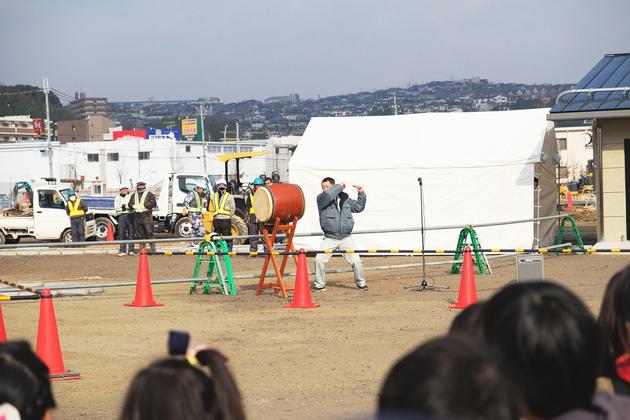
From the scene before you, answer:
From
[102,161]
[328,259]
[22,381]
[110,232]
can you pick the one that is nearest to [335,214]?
[328,259]

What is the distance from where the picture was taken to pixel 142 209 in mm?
27000

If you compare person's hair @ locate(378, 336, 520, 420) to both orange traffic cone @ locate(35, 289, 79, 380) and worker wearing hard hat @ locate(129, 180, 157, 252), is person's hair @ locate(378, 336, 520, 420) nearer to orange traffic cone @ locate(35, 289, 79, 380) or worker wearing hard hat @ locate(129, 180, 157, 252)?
orange traffic cone @ locate(35, 289, 79, 380)

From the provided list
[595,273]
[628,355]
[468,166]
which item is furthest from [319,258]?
[628,355]

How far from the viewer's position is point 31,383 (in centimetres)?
298

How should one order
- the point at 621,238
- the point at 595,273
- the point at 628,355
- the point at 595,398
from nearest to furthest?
the point at 595,398, the point at 628,355, the point at 595,273, the point at 621,238

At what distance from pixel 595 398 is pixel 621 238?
21044mm

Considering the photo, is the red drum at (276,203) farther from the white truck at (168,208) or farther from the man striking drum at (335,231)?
the white truck at (168,208)

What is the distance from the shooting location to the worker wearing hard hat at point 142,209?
88.6ft

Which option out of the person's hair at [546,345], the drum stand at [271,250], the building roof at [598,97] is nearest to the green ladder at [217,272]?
the drum stand at [271,250]

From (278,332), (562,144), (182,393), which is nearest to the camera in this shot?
(182,393)

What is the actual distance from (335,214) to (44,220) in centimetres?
1688

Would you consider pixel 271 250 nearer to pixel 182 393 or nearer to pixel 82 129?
pixel 182 393

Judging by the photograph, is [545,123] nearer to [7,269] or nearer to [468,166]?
[468,166]

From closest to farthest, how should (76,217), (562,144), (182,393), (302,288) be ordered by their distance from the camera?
1. (182,393)
2. (302,288)
3. (76,217)
4. (562,144)
